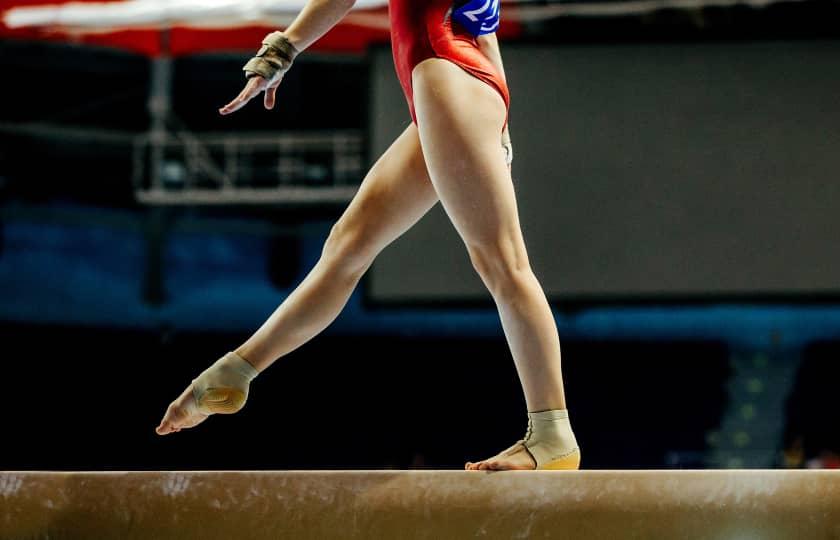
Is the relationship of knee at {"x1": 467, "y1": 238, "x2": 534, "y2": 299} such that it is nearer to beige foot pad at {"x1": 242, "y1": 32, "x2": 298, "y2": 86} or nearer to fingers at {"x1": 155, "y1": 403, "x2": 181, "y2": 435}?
beige foot pad at {"x1": 242, "y1": 32, "x2": 298, "y2": 86}

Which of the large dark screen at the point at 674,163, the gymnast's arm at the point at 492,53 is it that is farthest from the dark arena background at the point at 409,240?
the gymnast's arm at the point at 492,53

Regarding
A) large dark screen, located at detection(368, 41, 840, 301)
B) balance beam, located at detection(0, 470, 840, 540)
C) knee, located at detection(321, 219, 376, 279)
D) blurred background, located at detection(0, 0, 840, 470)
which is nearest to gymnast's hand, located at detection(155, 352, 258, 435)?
knee, located at detection(321, 219, 376, 279)

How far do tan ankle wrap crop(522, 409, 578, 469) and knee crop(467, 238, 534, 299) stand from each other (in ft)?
0.73

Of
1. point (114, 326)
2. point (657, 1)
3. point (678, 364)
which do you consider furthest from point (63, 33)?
point (678, 364)

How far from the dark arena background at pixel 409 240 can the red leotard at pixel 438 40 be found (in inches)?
130

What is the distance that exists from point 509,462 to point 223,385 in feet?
2.00

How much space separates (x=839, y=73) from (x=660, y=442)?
467cm

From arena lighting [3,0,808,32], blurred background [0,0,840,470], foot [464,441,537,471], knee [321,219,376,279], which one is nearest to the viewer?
foot [464,441,537,471]

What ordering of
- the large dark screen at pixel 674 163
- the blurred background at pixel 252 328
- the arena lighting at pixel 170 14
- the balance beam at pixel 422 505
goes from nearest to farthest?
the balance beam at pixel 422 505 → the large dark screen at pixel 674 163 → the arena lighting at pixel 170 14 → the blurred background at pixel 252 328

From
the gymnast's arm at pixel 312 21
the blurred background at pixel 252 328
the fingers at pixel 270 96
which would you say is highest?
the gymnast's arm at pixel 312 21

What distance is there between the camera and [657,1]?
640 centimetres

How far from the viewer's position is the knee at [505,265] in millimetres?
1729

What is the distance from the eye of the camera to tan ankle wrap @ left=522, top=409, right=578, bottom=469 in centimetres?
172

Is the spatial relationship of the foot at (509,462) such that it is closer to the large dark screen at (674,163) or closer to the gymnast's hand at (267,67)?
the gymnast's hand at (267,67)
